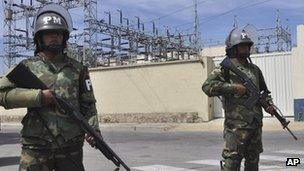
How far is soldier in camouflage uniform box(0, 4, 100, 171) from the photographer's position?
14.1 ft

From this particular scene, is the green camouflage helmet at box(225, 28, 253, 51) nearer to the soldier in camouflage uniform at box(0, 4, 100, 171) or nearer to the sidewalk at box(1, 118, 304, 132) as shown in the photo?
the soldier in camouflage uniform at box(0, 4, 100, 171)

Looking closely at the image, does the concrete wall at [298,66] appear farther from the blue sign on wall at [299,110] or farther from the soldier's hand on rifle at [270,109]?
the soldier's hand on rifle at [270,109]

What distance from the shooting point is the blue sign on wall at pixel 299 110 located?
25.9 metres

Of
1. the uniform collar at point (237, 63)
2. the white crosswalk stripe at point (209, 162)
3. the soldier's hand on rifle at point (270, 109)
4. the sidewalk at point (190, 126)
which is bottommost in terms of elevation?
the sidewalk at point (190, 126)

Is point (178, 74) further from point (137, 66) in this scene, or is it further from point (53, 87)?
point (53, 87)

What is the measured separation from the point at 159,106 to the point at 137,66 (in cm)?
265

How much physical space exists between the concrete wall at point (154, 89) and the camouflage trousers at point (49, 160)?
2366 centimetres

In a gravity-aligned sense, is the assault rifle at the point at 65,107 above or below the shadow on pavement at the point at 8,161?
above

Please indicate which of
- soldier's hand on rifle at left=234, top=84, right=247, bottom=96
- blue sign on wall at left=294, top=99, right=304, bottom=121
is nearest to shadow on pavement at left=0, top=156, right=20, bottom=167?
soldier's hand on rifle at left=234, top=84, right=247, bottom=96

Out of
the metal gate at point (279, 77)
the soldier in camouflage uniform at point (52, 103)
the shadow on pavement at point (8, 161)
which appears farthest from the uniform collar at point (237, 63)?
the metal gate at point (279, 77)

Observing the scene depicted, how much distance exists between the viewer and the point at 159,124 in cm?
2839

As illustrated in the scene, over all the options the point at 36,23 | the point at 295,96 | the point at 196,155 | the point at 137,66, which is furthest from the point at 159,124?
the point at 36,23

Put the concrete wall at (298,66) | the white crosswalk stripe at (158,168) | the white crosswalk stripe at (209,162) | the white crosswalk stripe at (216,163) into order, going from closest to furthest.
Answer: the white crosswalk stripe at (216,163)
the white crosswalk stripe at (158,168)
the white crosswalk stripe at (209,162)
the concrete wall at (298,66)

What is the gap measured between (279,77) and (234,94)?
22702 mm
